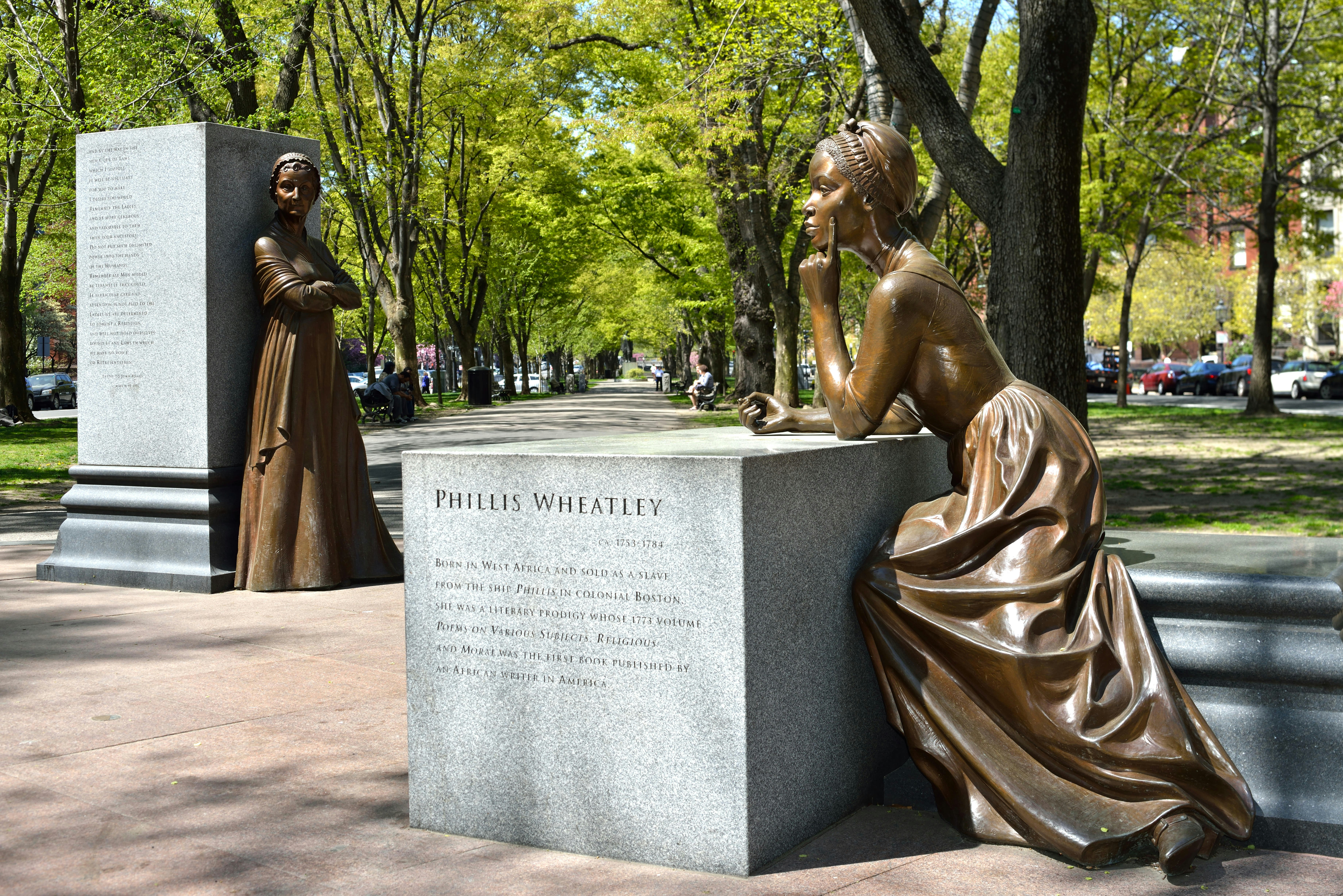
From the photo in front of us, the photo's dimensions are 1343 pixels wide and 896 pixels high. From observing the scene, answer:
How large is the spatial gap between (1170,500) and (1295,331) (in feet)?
205

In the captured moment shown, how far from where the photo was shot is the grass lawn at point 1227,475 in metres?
10.7

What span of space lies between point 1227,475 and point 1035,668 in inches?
492

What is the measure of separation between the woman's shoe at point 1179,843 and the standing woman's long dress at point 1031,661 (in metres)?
0.03

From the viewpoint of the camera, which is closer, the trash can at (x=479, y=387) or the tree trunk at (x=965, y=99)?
the tree trunk at (x=965, y=99)

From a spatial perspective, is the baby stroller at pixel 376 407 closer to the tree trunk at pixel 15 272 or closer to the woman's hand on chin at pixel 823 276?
the tree trunk at pixel 15 272

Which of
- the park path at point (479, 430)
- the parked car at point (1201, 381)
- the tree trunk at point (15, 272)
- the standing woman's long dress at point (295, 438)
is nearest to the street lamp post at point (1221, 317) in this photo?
the parked car at point (1201, 381)

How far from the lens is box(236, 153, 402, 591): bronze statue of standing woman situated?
331 inches

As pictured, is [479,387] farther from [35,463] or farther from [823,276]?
[823,276]

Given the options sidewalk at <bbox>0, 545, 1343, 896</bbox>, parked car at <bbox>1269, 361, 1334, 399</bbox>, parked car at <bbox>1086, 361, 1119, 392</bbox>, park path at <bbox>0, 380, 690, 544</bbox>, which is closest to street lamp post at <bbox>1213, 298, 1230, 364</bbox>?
parked car at <bbox>1086, 361, 1119, 392</bbox>

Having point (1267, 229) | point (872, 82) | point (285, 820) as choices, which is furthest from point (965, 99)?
point (1267, 229)

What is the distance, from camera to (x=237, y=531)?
28.5 ft

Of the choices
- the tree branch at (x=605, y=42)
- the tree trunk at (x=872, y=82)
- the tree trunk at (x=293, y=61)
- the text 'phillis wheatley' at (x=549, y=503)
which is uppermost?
the tree branch at (x=605, y=42)

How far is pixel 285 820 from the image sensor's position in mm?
4055

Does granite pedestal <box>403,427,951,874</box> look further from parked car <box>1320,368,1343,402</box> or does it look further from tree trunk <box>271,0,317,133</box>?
parked car <box>1320,368,1343,402</box>
